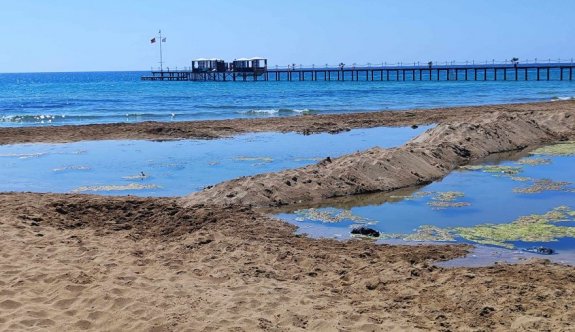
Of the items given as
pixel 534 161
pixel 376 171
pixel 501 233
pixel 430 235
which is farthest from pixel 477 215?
pixel 534 161

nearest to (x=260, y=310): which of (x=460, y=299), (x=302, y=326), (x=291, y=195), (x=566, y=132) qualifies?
(x=302, y=326)

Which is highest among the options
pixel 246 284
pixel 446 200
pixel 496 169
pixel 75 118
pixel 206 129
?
pixel 75 118

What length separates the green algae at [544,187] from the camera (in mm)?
13094

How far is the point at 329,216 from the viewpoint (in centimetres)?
1131

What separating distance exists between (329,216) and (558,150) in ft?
34.0

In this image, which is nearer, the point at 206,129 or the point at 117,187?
the point at 117,187

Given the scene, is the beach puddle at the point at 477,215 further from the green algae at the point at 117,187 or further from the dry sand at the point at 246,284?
the green algae at the point at 117,187

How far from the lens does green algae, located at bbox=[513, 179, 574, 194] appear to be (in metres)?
13.1

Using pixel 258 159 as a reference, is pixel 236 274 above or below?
below

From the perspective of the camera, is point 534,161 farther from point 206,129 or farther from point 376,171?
point 206,129

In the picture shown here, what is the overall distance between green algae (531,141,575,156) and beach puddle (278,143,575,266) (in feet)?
11.1

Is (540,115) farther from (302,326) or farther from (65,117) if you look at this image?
(65,117)

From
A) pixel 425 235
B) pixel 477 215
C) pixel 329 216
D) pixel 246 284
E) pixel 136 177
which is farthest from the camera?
pixel 136 177

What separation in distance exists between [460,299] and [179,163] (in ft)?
39.0
